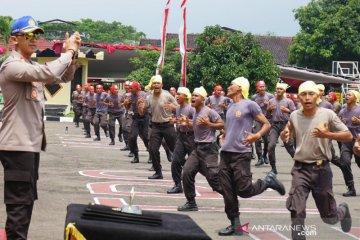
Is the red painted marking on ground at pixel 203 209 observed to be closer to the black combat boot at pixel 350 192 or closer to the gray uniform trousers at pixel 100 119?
the black combat boot at pixel 350 192

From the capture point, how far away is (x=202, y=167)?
12867mm

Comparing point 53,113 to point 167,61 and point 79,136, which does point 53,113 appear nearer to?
point 167,61

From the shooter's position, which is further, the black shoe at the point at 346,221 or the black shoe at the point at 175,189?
the black shoe at the point at 175,189

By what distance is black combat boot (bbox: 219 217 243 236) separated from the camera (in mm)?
10422

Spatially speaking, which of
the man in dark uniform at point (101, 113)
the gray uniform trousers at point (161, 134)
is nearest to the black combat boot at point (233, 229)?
the gray uniform trousers at point (161, 134)

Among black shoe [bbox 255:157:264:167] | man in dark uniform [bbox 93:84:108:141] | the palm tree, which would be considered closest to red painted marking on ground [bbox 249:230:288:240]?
black shoe [bbox 255:157:264:167]

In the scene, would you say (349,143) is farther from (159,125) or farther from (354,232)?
(354,232)

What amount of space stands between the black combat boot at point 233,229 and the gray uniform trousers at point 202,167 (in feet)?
6.16

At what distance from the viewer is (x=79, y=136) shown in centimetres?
3200

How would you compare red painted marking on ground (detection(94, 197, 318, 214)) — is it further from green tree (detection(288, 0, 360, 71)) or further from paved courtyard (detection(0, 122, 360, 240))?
green tree (detection(288, 0, 360, 71))

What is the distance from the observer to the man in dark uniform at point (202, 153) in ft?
41.2

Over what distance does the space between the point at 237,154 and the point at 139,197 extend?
137 inches

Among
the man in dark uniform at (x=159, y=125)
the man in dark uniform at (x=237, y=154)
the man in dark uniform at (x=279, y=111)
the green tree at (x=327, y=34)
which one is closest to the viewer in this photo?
the man in dark uniform at (x=237, y=154)

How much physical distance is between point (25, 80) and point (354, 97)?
10132mm
